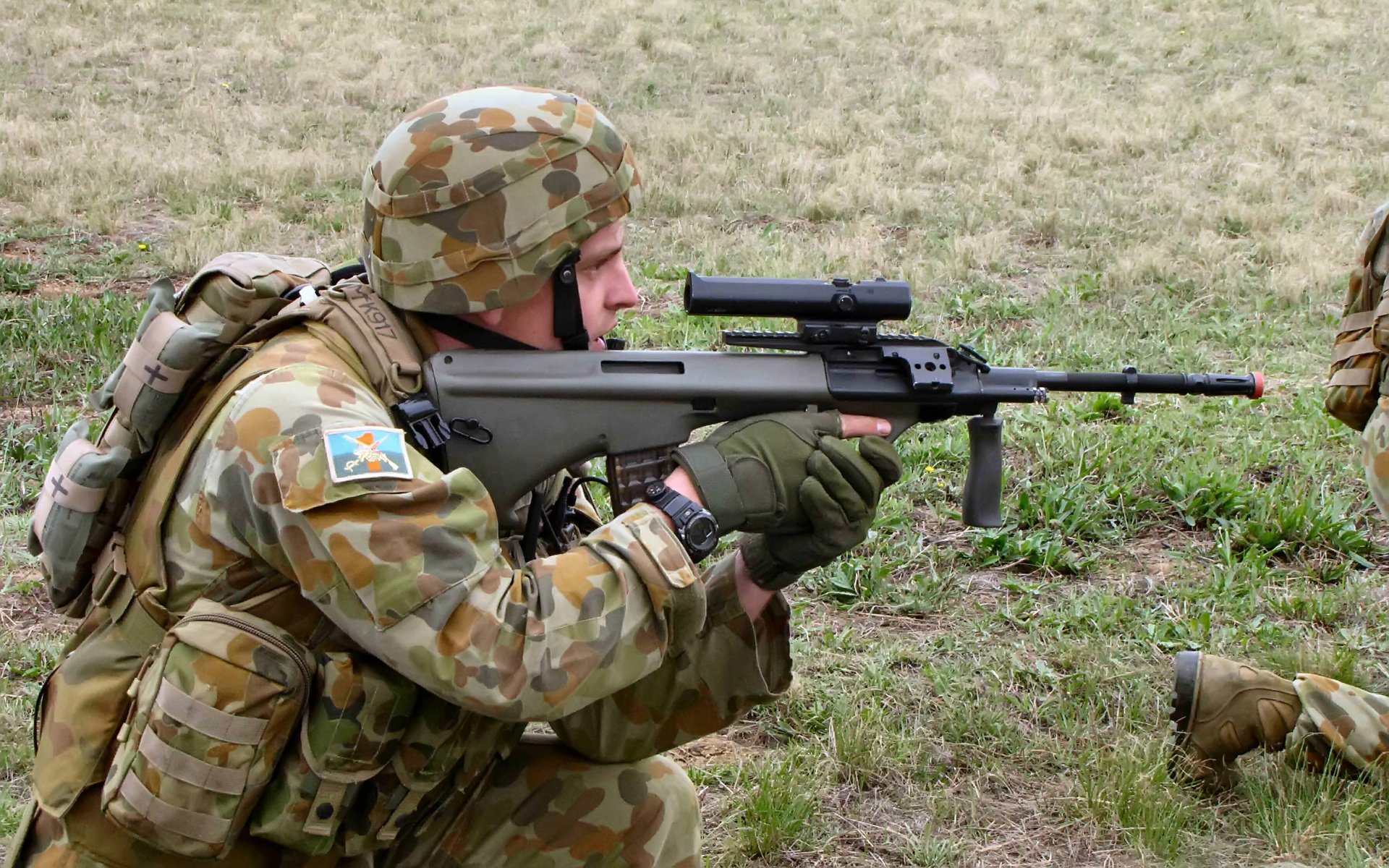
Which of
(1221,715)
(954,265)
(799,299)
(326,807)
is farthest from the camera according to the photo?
(954,265)

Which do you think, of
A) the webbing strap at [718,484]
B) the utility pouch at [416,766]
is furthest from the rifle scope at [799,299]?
the utility pouch at [416,766]

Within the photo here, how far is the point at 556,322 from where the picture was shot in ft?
9.36

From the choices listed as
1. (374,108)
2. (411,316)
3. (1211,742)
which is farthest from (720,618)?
(374,108)

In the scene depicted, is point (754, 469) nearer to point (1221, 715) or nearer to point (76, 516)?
point (76, 516)

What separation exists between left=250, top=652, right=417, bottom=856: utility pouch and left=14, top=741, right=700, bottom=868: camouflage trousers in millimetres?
320

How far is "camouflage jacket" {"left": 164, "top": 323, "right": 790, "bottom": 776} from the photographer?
89.1 inches

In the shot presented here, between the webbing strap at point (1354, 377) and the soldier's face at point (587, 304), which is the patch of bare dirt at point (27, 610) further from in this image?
the webbing strap at point (1354, 377)

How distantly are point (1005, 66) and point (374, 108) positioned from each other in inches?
280

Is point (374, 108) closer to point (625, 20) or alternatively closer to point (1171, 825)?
point (625, 20)

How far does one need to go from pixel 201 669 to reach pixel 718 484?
1027 mm

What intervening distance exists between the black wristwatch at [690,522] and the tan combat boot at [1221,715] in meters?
1.83

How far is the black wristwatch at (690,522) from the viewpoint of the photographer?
2.60m

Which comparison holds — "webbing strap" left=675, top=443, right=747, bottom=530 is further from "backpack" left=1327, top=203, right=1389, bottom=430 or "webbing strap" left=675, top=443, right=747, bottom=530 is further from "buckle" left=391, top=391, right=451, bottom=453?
"backpack" left=1327, top=203, right=1389, bottom=430

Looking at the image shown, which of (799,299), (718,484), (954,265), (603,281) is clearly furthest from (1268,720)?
(954,265)
